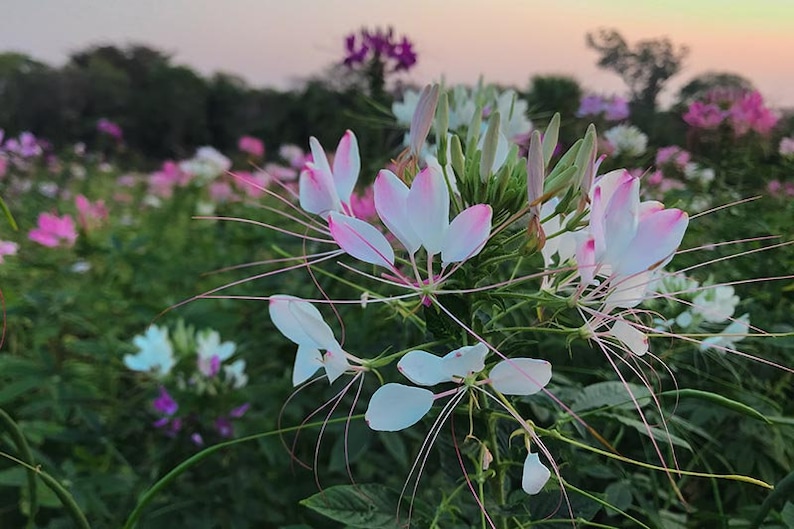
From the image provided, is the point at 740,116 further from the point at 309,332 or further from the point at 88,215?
the point at 88,215

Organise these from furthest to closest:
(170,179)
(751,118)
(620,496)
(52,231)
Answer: (170,179) < (52,231) < (751,118) < (620,496)

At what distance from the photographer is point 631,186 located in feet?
1.34

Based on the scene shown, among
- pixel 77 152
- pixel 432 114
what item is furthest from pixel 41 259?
pixel 77 152

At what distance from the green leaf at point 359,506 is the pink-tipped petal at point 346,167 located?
249 mm

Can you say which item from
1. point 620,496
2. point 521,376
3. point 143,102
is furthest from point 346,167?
point 143,102

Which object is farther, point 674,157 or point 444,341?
point 674,157

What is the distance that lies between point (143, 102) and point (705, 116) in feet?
42.4

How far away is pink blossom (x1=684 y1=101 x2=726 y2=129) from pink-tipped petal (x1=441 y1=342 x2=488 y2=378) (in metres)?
1.54

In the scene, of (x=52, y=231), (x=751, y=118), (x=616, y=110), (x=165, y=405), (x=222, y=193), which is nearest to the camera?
(x=165, y=405)

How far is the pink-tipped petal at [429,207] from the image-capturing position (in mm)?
415

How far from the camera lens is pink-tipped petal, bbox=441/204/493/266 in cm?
41

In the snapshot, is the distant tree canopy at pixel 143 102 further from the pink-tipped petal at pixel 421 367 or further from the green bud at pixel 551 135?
the pink-tipped petal at pixel 421 367

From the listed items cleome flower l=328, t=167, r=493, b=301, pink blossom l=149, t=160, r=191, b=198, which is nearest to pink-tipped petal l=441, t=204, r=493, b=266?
cleome flower l=328, t=167, r=493, b=301

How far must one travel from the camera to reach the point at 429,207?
1.39 ft
